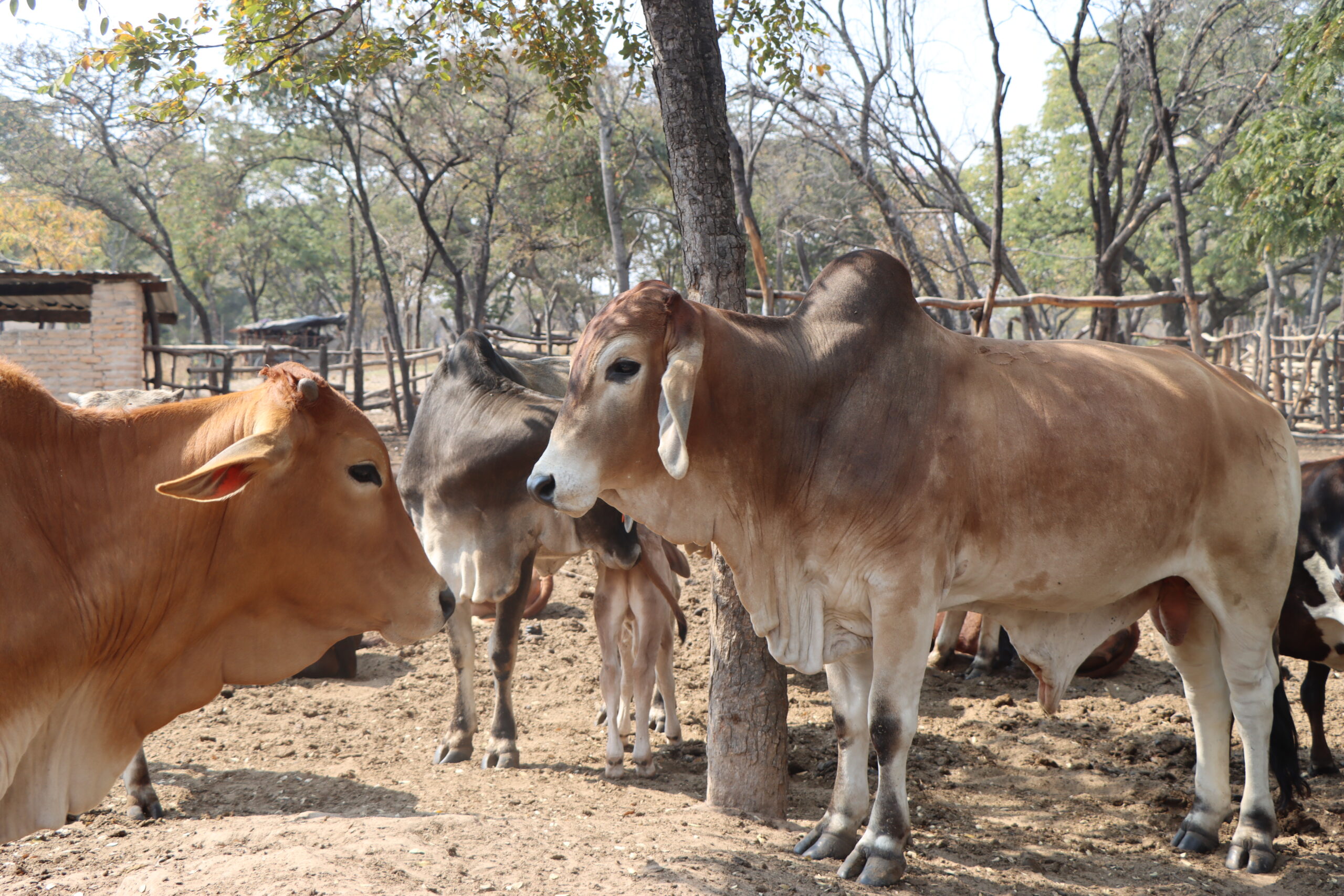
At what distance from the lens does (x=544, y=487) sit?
113 inches

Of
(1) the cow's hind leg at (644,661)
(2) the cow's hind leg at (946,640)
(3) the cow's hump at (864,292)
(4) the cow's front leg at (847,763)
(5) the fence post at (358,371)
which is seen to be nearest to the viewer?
(3) the cow's hump at (864,292)

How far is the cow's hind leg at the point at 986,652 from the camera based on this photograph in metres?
6.12

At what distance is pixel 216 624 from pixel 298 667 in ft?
0.77

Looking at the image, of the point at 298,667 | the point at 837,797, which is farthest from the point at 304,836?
the point at 837,797

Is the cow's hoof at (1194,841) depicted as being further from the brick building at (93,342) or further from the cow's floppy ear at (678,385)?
the brick building at (93,342)

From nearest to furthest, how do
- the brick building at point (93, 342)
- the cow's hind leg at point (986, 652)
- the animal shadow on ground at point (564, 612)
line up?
the cow's hind leg at point (986, 652) → the animal shadow on ground at point (564, 612) → the brick building at point (93, 342)

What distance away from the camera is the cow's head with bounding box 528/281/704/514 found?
2.88 meters

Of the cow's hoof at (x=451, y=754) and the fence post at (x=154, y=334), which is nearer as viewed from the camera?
the cow's hoof at (x=451, y=754)

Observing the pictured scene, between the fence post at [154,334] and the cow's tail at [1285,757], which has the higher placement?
the fence post at [154,334]

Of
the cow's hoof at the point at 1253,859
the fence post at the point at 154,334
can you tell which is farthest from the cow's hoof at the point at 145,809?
the fence post at the point at 154,334

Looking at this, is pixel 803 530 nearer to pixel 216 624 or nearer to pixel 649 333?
pixel 649 333

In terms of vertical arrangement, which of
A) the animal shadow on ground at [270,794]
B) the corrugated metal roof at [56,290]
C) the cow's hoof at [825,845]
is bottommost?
the animal shadow on ground at [270,794]

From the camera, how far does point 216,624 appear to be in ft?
8.18

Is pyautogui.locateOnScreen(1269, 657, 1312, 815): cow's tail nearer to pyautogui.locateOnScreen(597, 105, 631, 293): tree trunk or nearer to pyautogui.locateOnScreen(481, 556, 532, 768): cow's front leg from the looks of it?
pyautogui.locateOnScreen(481, 556, 532, 768): cow's front leg
